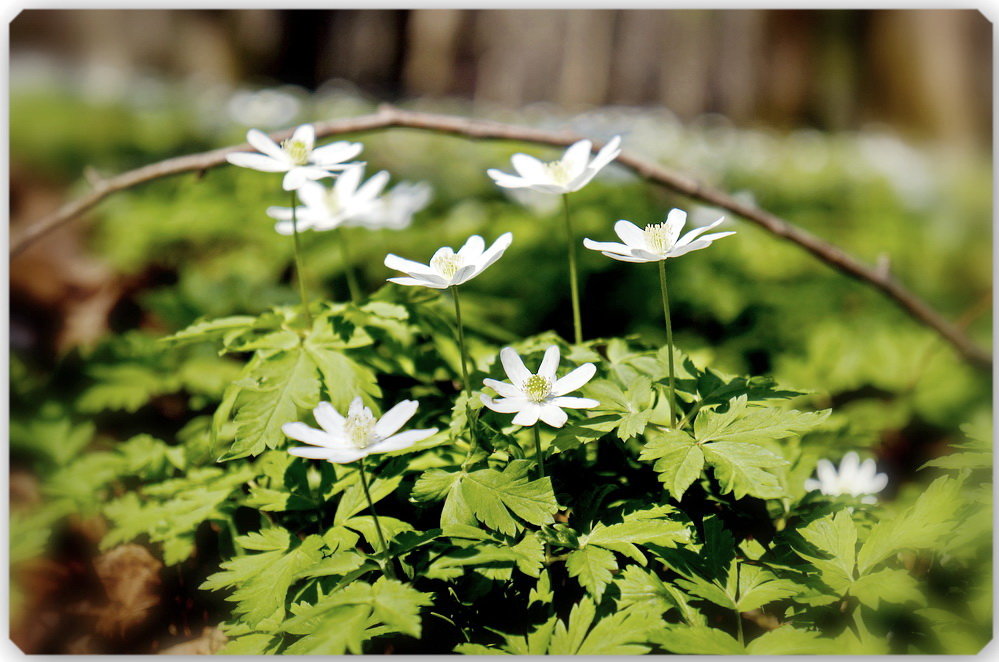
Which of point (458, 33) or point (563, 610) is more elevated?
point (458, 33)

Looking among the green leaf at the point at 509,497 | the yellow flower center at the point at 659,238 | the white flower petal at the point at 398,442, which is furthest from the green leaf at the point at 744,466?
the white flower petal at the point at 398,442

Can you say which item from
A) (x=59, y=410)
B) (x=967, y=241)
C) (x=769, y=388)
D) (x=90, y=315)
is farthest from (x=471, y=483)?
(x=967, y=241)

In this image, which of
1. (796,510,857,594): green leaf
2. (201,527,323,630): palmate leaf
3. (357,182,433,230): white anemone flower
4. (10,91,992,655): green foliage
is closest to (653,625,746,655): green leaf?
(10,91,992,655): green foliage

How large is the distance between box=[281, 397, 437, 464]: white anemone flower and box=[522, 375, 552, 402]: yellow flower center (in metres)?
0.23

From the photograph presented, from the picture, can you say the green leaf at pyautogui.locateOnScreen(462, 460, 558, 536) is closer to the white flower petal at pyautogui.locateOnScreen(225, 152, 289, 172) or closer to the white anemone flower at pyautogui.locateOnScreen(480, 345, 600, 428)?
the white anemone flower at pyautogui.locateOnScreen(480, 345, 600, 428)

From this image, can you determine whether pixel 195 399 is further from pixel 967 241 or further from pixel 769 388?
pixel 967 241

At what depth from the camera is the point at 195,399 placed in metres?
2.22

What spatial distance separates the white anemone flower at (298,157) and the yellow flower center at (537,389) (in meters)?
0.70

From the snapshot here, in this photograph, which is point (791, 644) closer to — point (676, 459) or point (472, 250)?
point (676, 459)

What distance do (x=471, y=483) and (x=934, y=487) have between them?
1040 millimetres

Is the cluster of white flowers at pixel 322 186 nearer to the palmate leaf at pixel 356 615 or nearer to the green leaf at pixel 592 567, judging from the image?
the palmate leaf at pixel 356 615

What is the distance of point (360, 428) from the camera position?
138 centimetres

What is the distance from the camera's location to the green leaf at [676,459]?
4.44 ft

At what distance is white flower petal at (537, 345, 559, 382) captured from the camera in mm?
1496
